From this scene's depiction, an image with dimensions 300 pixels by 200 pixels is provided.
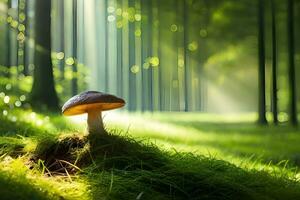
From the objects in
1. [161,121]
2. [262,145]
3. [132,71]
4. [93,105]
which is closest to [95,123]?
[93,105]

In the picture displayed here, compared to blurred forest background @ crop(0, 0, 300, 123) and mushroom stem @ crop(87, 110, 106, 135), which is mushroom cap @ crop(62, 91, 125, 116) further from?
blurred forest background @ crop(0, 0, 300, 123)

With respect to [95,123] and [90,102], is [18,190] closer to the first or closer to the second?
[90,102]

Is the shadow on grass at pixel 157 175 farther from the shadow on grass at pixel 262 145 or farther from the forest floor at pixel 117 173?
the shadow on grass at pixel 262 145

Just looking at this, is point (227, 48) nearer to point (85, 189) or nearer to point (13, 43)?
point (13, 43)

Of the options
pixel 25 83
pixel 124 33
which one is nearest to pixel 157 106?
pixel 124 33

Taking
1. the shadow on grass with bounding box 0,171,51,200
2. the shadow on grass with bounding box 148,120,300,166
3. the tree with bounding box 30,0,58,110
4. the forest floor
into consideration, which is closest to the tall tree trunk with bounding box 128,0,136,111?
the tree with bounding box 30,0,58,110

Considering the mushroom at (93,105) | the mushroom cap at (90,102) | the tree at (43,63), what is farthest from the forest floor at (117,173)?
the tree at (43,63)
